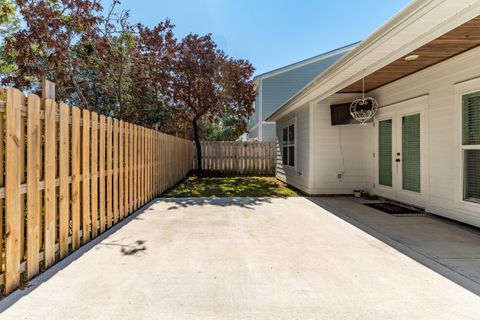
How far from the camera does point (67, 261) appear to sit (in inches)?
114

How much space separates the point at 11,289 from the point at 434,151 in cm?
617

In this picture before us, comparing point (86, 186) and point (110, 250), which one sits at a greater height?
point (86, 186)

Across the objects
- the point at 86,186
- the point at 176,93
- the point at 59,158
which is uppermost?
the point at 176,93

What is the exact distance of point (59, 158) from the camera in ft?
9.64

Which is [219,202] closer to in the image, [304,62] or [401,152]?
[401,152]

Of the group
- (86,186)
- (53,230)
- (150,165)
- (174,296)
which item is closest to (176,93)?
(150,165)

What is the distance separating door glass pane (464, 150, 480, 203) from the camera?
420 cm

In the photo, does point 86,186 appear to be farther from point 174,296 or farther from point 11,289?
point 174,296

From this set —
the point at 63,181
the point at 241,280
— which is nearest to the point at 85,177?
the point at 63,181

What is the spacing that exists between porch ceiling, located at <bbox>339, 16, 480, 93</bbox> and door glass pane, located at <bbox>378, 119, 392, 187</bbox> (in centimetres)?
103

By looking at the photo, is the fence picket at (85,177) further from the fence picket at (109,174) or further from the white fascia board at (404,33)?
the white fascia board at (404,33)

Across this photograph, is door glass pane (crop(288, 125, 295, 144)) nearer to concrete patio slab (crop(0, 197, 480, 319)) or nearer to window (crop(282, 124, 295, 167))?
window (crop(282, 124, 295, 167))

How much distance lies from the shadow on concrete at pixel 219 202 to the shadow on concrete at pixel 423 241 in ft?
4.82

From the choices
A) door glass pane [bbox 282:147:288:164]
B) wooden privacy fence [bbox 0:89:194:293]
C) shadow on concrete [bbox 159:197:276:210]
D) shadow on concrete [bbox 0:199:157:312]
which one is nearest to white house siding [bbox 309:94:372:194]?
shadow on concrete [bbox 159:197:276:210]
